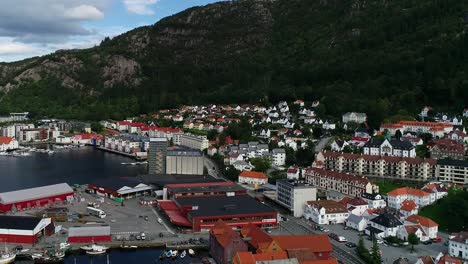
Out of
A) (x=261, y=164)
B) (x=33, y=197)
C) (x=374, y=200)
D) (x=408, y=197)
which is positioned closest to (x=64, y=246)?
(x=33, y=197)

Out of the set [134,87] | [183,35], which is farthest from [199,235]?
[183,35]

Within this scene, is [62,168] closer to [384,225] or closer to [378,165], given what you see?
[378,165]

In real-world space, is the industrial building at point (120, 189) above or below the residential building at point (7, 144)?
below

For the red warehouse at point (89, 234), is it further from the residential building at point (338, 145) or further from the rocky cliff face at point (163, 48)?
the rocky cliff face at point (163, 48)

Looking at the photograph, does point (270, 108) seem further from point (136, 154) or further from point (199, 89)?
point (199, 89)

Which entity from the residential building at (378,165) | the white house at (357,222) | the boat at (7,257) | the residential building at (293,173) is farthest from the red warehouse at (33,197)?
the residential building at (378,165)

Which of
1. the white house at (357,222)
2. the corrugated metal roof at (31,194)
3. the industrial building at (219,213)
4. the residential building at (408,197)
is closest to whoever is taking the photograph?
the white house at (357,222)

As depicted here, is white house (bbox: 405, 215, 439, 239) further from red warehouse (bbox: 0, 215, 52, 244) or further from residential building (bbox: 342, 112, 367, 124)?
residential building (bbox: 342, 112, 367, 124)

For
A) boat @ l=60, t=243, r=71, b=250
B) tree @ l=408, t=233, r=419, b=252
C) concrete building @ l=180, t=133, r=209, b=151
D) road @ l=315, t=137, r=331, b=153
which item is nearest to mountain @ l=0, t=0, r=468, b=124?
road @ l=315, t=137, r=331, b=153
